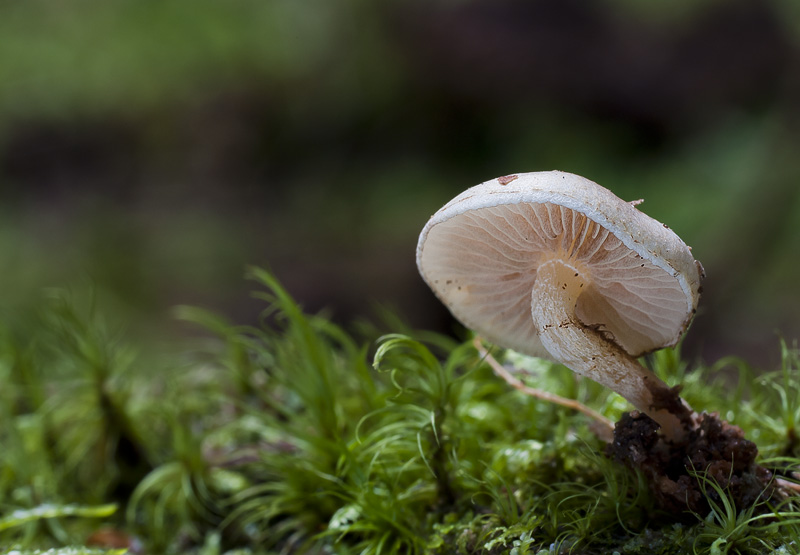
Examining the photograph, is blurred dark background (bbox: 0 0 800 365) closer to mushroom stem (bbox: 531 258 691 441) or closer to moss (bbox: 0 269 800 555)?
moss (bbox: 0 269 800 555)

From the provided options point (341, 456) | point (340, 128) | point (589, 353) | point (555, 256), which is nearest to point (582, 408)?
point (589, 353)

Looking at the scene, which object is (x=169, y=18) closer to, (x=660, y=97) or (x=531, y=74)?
(x=531, y=74)

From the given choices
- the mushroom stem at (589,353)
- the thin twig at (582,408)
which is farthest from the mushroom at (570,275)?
the thin twig at (582,408)

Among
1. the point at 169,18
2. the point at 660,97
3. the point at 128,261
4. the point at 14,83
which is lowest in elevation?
the point at 128,261

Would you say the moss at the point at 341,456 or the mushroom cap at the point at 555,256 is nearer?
the mushroom cap at the point at 555,256

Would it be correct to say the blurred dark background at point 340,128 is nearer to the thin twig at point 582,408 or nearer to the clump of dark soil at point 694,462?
the thin twig at point 582,408

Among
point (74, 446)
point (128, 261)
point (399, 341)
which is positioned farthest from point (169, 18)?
point (399, 341)
